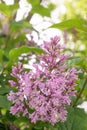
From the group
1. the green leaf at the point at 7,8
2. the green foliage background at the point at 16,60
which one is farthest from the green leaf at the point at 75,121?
the green leaf at the point at 7,8

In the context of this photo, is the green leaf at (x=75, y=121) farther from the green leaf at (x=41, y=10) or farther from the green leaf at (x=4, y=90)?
the green leaf at (x=41, y=10)

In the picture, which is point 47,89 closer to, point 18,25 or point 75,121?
point 75,121

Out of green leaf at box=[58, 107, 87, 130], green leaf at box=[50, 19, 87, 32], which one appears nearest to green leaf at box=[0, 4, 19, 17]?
green leaf at box=[50, 19, 87, 32]

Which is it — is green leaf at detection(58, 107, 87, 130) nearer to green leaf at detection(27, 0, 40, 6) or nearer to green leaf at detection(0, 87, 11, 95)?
green leaf at detection(0, 87, 11, 95)

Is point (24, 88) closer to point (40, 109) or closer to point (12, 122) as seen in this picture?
point (40, 109)

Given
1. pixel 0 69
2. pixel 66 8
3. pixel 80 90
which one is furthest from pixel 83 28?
pixel 66 8

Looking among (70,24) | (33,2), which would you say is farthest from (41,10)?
(70,24)
